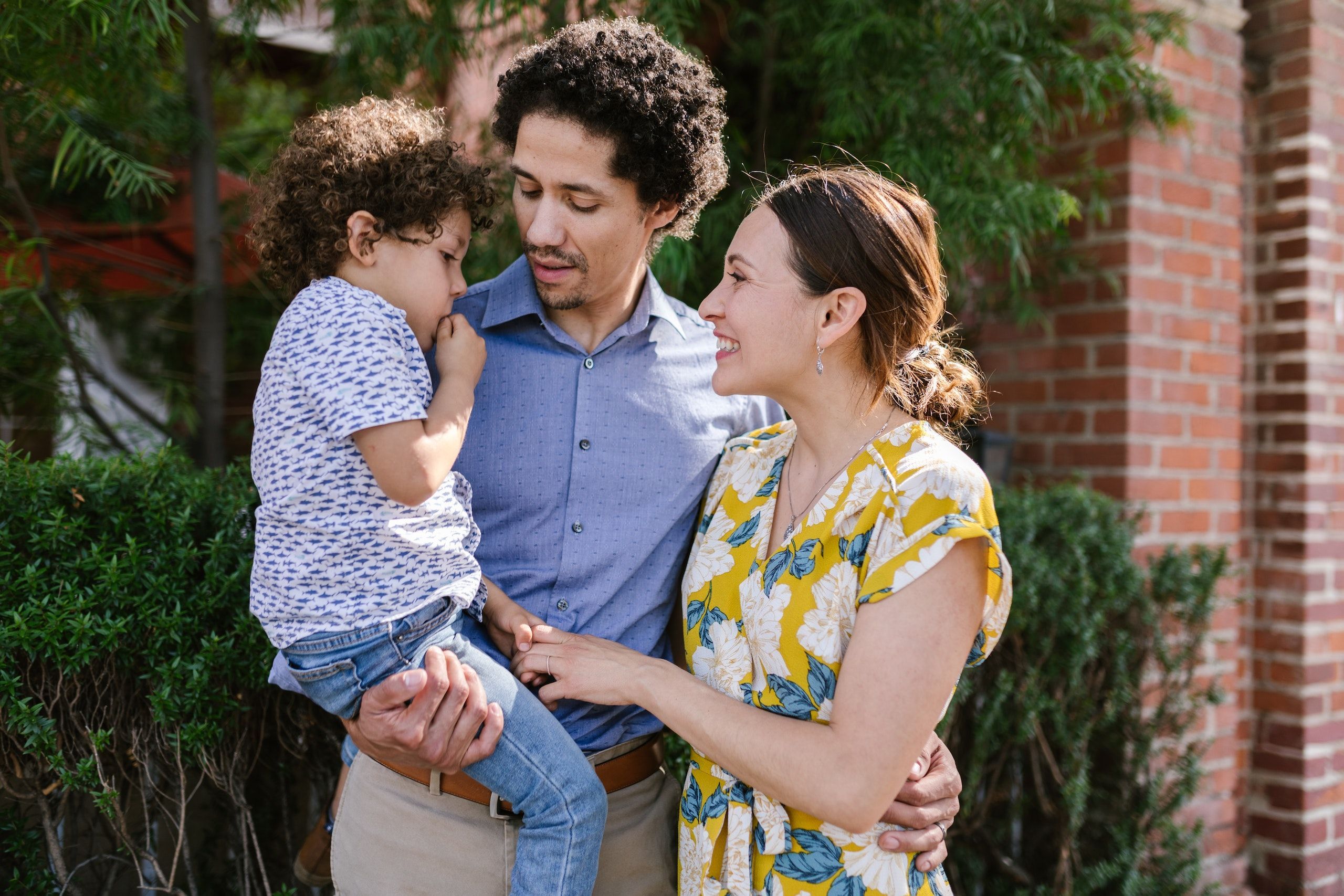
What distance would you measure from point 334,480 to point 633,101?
1.02 m

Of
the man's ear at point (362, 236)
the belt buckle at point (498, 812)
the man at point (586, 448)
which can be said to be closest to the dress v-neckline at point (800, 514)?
the man at point (586, 448)

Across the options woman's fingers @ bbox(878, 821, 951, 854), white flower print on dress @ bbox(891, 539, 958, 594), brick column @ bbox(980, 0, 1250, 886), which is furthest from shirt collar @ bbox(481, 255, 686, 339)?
brick column @ bbox(980, 0, 1250, 886)

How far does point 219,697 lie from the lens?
187 cm

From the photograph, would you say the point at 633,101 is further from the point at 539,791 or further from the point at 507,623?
the point at 539,791

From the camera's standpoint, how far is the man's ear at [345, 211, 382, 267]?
1.65 m

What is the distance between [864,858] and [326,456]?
1060 mm

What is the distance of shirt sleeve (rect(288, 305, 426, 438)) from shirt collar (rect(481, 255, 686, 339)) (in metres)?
0.40

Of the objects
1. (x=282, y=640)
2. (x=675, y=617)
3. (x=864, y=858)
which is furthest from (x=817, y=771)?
(x=282, y=640)

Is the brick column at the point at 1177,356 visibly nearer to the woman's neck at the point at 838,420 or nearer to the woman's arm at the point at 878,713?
the woman's neck at the point at 838,420

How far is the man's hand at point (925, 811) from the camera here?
1.53m

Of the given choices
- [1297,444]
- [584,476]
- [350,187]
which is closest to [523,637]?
[584,476]

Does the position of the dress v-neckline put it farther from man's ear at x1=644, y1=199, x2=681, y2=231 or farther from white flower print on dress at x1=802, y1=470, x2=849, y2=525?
man's ear at x1=644, y1=199, x2=681, y2=231

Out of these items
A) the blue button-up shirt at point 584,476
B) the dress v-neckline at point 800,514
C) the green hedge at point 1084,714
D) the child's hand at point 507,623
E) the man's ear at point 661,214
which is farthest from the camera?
the green hedge at point 1084,714

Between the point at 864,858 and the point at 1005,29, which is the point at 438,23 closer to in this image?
the point at 1005,29
